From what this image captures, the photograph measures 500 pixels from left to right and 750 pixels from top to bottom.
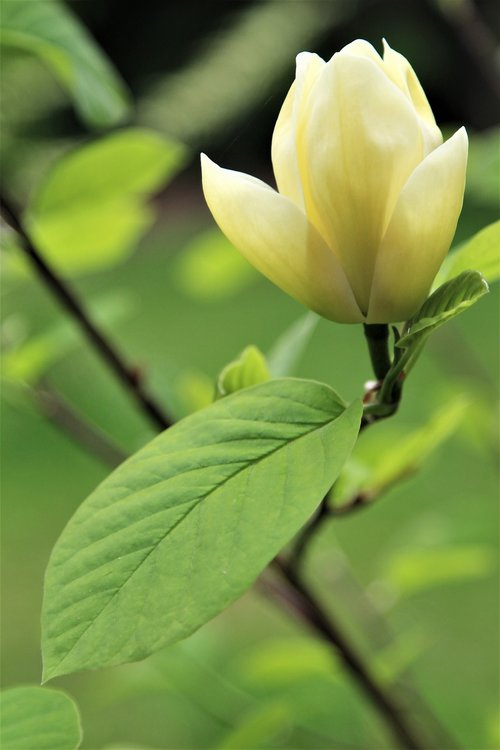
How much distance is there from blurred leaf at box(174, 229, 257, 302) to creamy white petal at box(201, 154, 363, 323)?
495 mm

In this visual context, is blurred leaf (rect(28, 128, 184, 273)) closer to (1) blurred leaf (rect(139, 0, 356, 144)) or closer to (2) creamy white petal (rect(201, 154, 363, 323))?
(2) creamy white petal (rect(201, 154, 363, 323))

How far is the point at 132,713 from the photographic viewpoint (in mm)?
1663

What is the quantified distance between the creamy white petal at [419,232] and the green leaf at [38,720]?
158mm

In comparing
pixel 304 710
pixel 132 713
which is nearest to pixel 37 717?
pixel 304 710

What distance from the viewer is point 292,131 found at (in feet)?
0.97

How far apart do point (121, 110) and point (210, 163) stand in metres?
0.22

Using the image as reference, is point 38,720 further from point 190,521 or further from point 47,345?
point 47,345

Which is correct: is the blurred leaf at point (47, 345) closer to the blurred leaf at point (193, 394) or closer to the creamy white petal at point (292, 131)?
the blurred leaf at point (193, 394)

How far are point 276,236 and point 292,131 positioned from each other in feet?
0.11

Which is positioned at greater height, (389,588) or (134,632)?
(134,632)

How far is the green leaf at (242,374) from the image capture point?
37 centimetres

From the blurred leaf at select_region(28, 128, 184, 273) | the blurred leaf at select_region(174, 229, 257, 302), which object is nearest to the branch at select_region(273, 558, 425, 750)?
the blurred leaf at select_region(28, 128, 184, 273)

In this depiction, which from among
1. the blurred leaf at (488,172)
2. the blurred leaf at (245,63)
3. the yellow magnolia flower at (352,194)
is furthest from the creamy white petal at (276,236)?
the blurred leaf at (245,63)

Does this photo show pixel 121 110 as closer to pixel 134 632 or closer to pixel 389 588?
pixel 134 632
